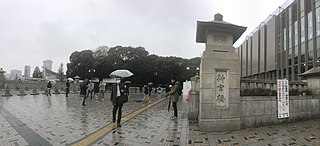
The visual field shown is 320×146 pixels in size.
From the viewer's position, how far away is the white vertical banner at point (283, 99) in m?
7.84

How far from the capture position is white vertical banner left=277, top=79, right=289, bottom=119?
7836 millimetres

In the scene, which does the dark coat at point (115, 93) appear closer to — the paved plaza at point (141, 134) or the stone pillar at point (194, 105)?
the paved plaza at point (141, 134)

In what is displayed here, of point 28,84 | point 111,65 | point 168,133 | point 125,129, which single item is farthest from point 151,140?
point 28,84

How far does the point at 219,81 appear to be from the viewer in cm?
701

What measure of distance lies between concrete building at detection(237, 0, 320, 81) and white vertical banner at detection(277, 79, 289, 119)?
1476 centimetres

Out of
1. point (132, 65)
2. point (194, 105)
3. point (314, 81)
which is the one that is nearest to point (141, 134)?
point (194, 105)

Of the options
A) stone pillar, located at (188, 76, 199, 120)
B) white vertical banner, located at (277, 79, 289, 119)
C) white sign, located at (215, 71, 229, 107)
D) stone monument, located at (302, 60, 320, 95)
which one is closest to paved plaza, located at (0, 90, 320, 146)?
white vertical banner, located at (277, 79, 289, 119)

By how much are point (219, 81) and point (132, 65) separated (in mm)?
34725

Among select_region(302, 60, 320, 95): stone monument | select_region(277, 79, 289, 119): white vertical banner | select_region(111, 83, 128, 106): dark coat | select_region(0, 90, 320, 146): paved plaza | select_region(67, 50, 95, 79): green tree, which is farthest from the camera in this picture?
select_region(67, 50, 95, 79): green tree

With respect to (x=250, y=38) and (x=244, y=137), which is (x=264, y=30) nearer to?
(x=250, y=38)

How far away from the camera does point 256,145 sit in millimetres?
5445

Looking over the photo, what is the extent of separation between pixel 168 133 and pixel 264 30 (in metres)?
36.4

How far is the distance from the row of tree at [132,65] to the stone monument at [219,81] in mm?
34361

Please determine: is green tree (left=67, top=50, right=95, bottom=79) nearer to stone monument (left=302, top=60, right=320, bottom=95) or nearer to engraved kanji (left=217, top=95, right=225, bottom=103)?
stone monument (left=302, top=60, right=320, bottom=95)
